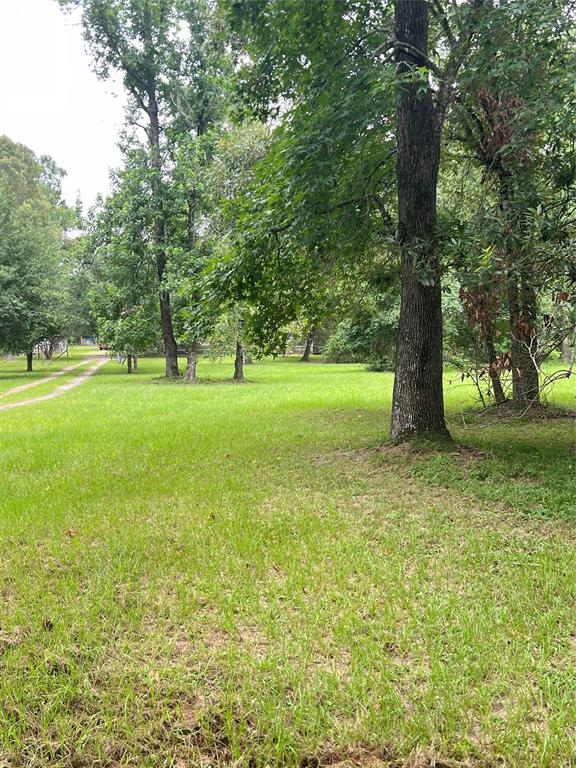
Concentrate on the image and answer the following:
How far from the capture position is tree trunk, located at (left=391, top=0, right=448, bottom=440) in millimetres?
6492

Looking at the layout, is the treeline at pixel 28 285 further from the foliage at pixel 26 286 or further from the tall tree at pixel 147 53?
the tall tree at pixel 147 53

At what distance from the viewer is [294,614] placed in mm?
2914

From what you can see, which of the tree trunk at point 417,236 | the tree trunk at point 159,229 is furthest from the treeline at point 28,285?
the tree trunk at point 417,236

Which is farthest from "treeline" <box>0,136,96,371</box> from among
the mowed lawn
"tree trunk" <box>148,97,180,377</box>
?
the mowed lawn

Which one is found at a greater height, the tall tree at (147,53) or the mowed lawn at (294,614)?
the tall tree at (147,53)

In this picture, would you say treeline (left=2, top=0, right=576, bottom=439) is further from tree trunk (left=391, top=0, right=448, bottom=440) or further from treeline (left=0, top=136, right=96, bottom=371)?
treeline (left=0, top=136, right=96, bottom=371)

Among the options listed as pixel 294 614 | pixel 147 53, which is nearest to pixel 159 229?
pixel 147 53

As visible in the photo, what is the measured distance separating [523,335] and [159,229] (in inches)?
803

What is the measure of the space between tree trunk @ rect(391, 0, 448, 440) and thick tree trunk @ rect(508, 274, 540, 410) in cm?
99

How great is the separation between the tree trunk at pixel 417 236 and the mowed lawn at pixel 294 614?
0.73 m

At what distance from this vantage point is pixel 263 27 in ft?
21.2

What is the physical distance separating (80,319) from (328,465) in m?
30.6

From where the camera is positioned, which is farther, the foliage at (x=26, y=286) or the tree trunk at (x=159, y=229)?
the foliage at (x=26, y=286)

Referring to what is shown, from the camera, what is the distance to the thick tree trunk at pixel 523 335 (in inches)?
207
